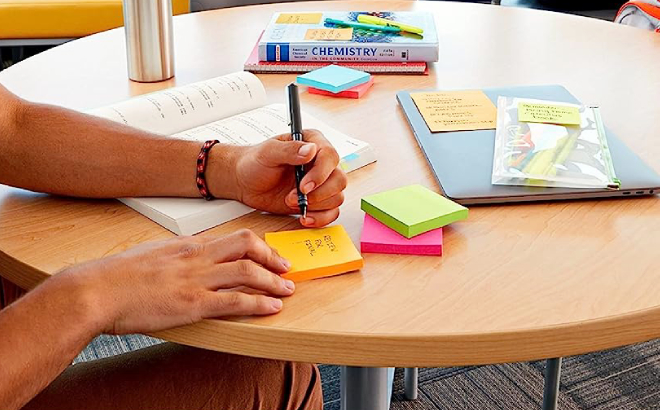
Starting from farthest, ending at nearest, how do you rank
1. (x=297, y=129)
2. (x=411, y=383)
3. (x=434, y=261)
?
1. (x=411, y=383)
2. (x=297, y=129)
3. (x=434, y=261)

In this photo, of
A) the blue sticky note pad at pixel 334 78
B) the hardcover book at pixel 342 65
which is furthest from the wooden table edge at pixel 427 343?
the hardcover book at pixel 342 65

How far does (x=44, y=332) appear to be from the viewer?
758mm

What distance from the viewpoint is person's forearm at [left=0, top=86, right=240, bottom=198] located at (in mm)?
973

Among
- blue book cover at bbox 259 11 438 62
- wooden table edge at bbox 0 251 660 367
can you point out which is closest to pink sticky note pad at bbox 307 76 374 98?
blue book cover at bbox 259 11 438 62

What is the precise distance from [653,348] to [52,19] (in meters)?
2.20

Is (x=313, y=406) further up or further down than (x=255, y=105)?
further down

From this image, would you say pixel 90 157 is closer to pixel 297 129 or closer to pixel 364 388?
pixel 297 129

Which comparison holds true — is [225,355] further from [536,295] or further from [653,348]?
[653,348]

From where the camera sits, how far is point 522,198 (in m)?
0.95

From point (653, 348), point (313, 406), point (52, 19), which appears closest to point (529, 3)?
point (653, 348)

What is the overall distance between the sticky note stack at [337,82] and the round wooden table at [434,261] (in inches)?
0.8

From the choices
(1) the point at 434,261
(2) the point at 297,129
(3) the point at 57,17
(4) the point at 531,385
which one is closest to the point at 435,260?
(1) the point at 434,261

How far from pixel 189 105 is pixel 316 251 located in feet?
1.25

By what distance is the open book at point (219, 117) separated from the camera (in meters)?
1.07
